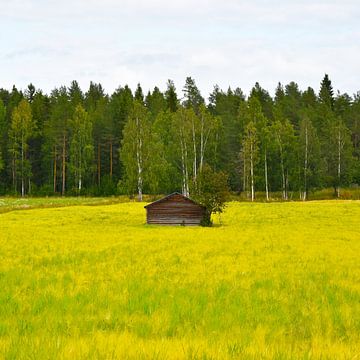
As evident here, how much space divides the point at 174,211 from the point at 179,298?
34.1 m

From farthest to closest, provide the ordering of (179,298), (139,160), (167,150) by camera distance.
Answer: (167,150), (139,160), (179,298)

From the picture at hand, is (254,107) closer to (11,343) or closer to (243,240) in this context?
(243,240)

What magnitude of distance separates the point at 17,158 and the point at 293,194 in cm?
5252

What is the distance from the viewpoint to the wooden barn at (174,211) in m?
46.6

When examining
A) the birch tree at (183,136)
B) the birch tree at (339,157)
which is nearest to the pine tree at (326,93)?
the birch tree at (339,157)

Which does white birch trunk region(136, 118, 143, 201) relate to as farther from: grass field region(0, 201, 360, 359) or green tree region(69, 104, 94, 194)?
grass field region(0, 201, 360, 359)

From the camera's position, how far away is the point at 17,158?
9319cm

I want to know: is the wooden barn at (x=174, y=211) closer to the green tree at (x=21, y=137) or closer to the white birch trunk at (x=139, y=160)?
the white birch trunk at (x=139, y=160)

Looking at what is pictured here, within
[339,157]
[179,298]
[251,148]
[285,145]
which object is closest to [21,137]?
[251,148]

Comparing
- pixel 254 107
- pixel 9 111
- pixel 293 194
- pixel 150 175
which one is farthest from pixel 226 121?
pixel 9 111

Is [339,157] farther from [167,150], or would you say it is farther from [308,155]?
[167,150]

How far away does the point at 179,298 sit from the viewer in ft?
42.5

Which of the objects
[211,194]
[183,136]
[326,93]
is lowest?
[211,194]

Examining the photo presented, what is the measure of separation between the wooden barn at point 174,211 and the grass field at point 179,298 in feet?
48.6
